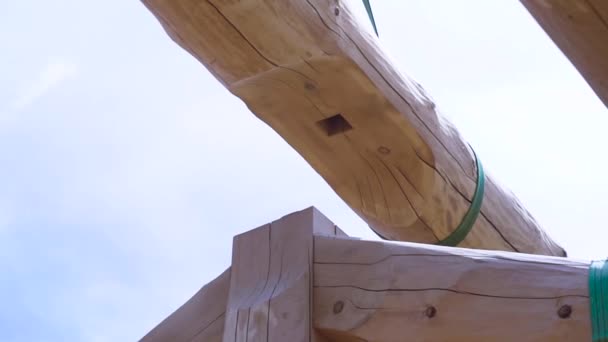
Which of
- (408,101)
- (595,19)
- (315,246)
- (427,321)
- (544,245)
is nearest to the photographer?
(595,19)

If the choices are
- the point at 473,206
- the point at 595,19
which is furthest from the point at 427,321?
the point at 473,206

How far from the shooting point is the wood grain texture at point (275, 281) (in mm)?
1586

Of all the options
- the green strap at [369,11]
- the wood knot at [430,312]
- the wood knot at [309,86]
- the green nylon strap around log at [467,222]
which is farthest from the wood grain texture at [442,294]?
the green nylon strap around log at [467,222]

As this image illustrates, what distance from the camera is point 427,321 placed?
148 centimetres

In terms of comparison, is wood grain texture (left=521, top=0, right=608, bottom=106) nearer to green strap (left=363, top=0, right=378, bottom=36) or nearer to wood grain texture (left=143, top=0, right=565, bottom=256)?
wood grain texture (left=143, top=0, right=565, bottom=256)

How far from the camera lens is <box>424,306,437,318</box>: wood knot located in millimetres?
1478

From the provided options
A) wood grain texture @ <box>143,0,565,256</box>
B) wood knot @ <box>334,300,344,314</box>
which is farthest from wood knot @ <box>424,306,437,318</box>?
wood grain texture @ <box>143,0,565,256</box>

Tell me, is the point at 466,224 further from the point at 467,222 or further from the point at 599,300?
the point at 599,300

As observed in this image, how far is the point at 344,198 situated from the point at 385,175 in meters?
0.12

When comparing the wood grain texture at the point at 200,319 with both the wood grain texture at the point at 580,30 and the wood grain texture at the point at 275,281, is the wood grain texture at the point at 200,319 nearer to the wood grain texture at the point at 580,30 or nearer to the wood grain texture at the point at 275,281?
the wood grain texture at the point at 275,281

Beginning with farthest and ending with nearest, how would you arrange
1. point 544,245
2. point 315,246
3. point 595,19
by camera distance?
point 544,245 → point 315,246 → point 595,19

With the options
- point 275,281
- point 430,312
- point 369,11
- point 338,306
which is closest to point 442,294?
point 430,312

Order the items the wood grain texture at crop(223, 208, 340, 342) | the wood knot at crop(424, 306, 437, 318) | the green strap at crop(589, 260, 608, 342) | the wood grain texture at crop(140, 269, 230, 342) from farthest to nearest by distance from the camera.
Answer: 1. the wood grain texture at crop(140, 269, 230, 342)
2. the wood grain texture at crop(223, 208, 340, 342)
3. the wood knot at crop(424, 306, 437, 318)
4. the green strap at crop(589, 260, 608, 342)

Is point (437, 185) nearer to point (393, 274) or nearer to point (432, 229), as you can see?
point (432, 229)
